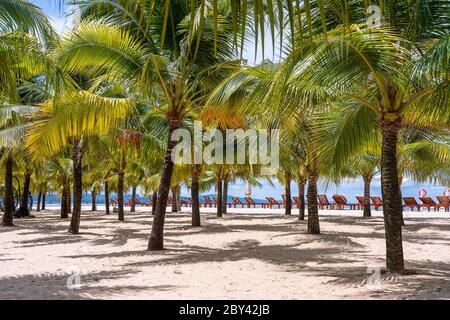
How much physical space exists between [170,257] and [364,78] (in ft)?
15.7

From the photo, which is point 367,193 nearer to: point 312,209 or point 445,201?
point 445,201

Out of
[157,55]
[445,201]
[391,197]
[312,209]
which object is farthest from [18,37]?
[445,201]

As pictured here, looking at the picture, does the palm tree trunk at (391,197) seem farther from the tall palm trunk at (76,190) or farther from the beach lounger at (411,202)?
the beach lounger at (411,202)

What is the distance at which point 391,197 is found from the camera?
5777 mm

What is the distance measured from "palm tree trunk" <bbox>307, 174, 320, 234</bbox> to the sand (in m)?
0.71

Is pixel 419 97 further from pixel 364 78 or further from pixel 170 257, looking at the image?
pixel 170 257

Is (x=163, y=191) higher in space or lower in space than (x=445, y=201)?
higher

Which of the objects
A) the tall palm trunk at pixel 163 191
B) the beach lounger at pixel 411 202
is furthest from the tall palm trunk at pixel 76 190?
the beach lounger at pixel 411 202

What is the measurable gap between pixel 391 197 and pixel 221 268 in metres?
2.82

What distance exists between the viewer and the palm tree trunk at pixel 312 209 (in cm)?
1250

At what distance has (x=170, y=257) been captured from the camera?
805 cm

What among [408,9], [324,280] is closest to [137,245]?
[324,280]

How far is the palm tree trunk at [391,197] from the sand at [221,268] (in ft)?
1.03

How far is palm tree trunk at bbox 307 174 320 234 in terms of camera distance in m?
12.5
